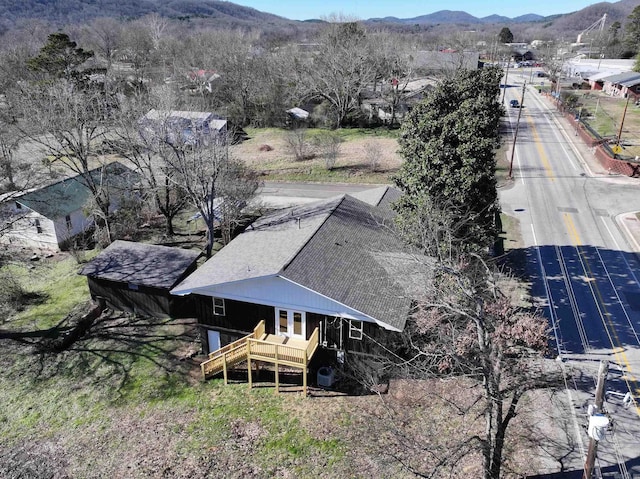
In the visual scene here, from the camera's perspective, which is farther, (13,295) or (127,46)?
(127,46)

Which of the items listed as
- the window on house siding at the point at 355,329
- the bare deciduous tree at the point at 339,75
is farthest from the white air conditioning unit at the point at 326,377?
the bare deciduous tree at the point at 339,75

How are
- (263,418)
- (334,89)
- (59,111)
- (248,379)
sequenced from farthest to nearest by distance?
(334,89) < (59,111) < (248,379) < (263,418)

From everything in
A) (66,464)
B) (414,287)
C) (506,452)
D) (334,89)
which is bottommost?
(66,464)

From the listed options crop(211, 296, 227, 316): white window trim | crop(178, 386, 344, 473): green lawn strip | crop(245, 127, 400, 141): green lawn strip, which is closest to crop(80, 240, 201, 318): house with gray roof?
crop(211, 296, 227, 316): white window trim

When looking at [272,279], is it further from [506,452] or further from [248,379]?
[506,452]

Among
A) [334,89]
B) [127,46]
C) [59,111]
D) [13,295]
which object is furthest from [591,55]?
[13,295]

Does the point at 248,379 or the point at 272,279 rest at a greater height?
the point at 272,279
